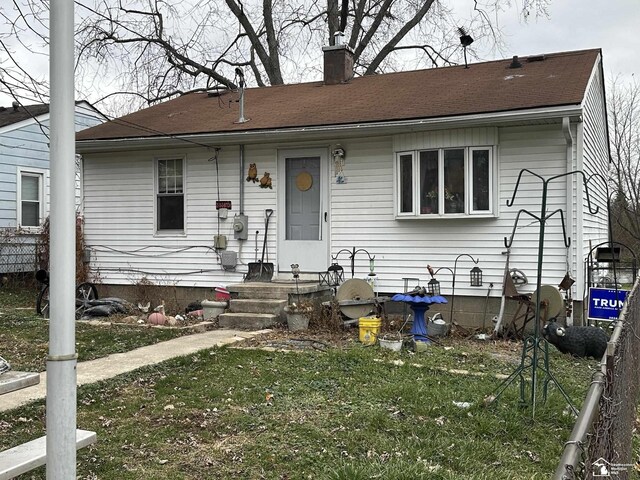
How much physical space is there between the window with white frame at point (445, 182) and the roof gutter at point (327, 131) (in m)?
0.44

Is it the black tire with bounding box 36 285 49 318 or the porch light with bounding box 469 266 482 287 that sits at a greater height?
the porch light with bounding box 469 266 482 287

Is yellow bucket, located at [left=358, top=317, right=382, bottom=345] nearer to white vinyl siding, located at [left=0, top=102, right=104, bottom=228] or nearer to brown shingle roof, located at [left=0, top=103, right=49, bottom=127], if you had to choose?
white vinyl siding, located at [left=0, top=102, right=104, bottom=228]

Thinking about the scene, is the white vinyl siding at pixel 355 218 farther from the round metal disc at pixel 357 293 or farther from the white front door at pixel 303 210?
the round metal disc at pixel 357 293

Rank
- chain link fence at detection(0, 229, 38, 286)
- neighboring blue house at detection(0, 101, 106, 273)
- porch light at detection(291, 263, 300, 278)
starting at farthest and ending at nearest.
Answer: neighboring blue house at detection(0, 101, 106, 273)
chain link fence at detection(0, 229, 38, 286)
porch light at detection(291, 263, 300, 278)

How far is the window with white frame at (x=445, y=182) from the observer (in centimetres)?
901

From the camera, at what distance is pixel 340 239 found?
10.2 meters

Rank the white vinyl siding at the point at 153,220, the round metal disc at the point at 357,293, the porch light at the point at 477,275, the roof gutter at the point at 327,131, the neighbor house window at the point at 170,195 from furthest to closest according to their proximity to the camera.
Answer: the neighbor house window at the point at 170,195 < the white vinyl siding at the point at 153,220 < the round metal disc at the point at 357,293 < the porch light at the point at 477,275 < the roof gutter at the point at 327,131

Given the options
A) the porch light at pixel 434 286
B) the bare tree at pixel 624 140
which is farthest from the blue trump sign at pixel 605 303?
the bare tree at pixel 624 140

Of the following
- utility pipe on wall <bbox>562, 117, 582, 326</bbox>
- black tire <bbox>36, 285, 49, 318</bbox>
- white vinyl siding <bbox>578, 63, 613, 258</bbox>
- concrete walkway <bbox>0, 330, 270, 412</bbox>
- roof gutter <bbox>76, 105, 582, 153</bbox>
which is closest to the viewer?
concrete walkway <bbox>0, 330, 270, 412</bbox>

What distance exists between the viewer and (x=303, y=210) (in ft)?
34.7

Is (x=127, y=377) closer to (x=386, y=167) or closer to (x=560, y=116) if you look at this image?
(x=386, y=167)

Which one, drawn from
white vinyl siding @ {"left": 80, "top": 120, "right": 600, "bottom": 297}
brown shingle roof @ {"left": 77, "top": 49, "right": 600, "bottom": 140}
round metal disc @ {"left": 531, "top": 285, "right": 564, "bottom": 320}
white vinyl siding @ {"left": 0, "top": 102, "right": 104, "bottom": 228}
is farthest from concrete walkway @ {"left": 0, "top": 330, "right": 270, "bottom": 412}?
white vinyl siding @ {"left": 0, "top": 102, "right": 104, "bottom": 228}

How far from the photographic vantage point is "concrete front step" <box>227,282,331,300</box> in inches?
375

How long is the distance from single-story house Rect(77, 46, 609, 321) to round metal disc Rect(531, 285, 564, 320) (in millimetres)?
493
